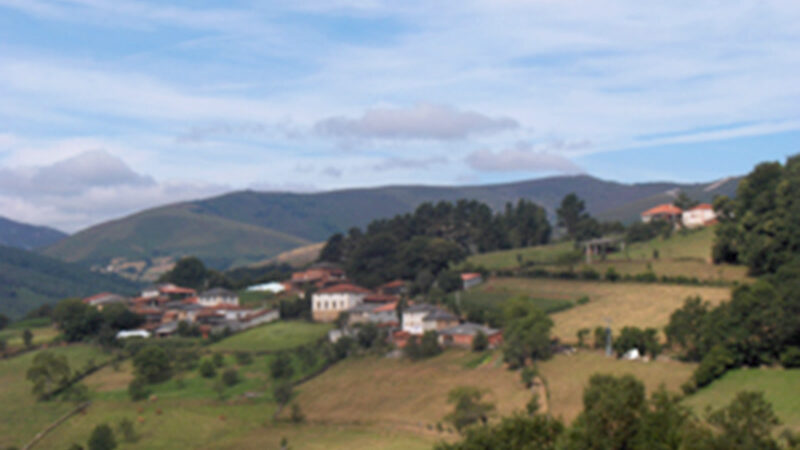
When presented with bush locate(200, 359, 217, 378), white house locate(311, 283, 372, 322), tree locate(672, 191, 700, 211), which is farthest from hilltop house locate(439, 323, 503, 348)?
tree locate(672, 191, 700, 211)

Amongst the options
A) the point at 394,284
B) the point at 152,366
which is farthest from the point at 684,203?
the point at 152,366

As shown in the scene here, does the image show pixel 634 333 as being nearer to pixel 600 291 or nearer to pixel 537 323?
pixel 537 323

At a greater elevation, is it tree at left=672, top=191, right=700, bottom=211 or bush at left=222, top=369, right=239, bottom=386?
tree at left=672, top=191, right=700, bottom=211

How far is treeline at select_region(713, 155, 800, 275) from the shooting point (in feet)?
216

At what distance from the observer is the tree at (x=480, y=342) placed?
2506 inches

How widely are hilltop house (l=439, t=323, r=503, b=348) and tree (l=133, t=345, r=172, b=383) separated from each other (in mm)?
23878

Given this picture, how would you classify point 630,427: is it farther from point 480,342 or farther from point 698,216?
point 698,216

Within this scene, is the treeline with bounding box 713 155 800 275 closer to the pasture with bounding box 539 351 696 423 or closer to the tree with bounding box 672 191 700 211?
the pasture with bounding box 539 351 696 423

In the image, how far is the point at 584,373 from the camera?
51781 mm

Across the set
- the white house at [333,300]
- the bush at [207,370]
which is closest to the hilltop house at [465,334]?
the bush at [207,370]

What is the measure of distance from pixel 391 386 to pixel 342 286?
99.7 ft

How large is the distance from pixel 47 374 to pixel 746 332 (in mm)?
54031

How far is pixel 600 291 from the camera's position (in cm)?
7388

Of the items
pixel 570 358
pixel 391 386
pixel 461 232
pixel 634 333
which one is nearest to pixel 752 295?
pixel 634 333
